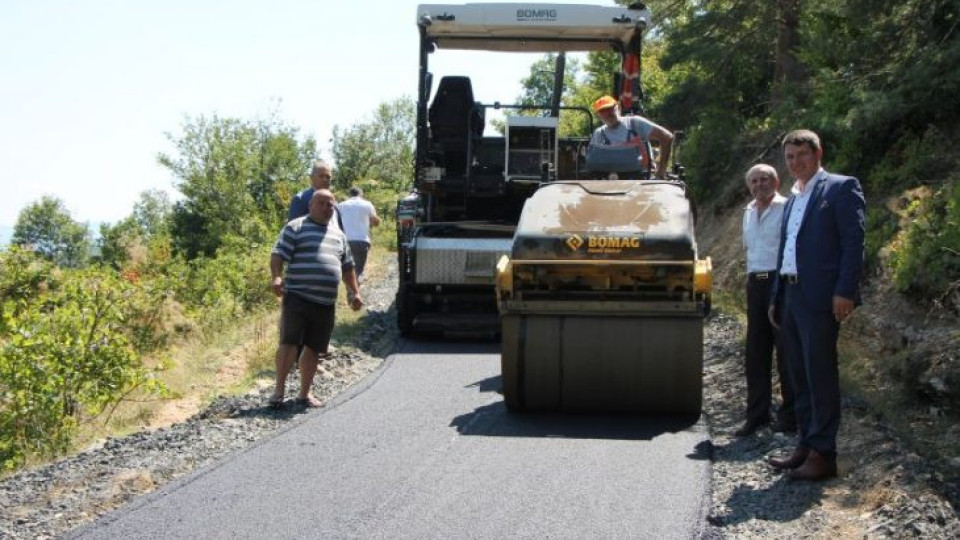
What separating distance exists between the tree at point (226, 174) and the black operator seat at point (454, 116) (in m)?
36.1

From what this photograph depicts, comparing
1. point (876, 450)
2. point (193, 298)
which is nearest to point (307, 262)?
point (876, 450)

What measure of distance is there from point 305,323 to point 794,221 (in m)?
3.79

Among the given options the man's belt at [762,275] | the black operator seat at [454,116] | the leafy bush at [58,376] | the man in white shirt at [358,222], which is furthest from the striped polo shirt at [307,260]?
the man in white shirt at [358,222]

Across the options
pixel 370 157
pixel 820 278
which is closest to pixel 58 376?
pixel 820 278

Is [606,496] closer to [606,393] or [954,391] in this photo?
[606,393]

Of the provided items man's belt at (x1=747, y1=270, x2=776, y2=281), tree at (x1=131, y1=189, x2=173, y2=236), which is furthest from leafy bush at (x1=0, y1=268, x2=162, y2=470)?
tree at (x1=131, y1=189, x2=173, y2=236)

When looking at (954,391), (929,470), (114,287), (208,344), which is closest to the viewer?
(929,470)

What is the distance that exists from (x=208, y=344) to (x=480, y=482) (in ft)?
27.8

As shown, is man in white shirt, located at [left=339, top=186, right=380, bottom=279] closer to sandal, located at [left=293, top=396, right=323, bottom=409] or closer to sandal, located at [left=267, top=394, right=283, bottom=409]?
sandal, located at [left=293, top=396, right=323, bottom=409]

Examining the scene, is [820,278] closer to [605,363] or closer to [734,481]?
[734,481]

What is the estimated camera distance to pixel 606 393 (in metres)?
7.40

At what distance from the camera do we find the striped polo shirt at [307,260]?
8.05 metres

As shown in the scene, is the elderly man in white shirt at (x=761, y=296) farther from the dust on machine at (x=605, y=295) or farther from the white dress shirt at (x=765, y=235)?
the dust on machine at (x=605, y=295)

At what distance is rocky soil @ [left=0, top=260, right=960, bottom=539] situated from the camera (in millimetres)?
4965
